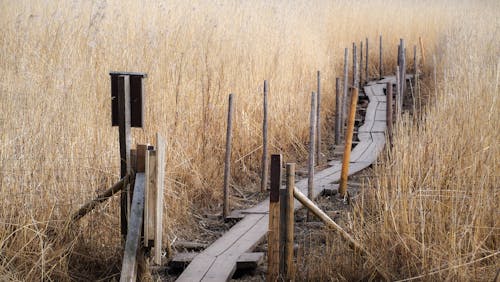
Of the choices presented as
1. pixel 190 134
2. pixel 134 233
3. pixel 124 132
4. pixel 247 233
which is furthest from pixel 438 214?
pixel 190 134

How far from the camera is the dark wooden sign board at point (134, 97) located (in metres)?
4.04

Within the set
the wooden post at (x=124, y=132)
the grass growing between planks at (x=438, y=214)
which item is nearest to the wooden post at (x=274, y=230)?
the grass growing between planks at (x=438, y=214)

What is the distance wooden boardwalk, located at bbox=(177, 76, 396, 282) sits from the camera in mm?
4227

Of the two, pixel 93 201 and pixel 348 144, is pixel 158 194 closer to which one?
pixel 93 201

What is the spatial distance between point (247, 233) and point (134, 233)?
53.2 inches

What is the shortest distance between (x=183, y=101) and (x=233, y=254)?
5.99 ft

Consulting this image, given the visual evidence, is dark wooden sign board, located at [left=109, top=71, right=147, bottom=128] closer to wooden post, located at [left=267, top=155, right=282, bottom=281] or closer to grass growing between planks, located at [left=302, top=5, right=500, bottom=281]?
wooden post, located at [left=267, top=155, right=282, bottom=281]

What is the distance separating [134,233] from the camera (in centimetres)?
372

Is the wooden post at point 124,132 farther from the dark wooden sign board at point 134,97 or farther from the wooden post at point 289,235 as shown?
the wooden post at point 289,235

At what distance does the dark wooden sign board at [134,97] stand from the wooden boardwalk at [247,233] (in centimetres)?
86

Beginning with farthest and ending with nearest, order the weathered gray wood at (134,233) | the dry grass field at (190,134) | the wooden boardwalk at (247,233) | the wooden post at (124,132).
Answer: the wooden boardwalk at (247,233)
the wooden post at (124,132)
the dry grass field at (190,134)
the weathered gray wood at (134,233)

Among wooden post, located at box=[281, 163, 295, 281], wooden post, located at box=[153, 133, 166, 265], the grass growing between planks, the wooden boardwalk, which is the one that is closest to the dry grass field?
the grass growing between planks

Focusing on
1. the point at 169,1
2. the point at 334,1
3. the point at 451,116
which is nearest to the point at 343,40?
the point at 334,1

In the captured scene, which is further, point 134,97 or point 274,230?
point 134,97
